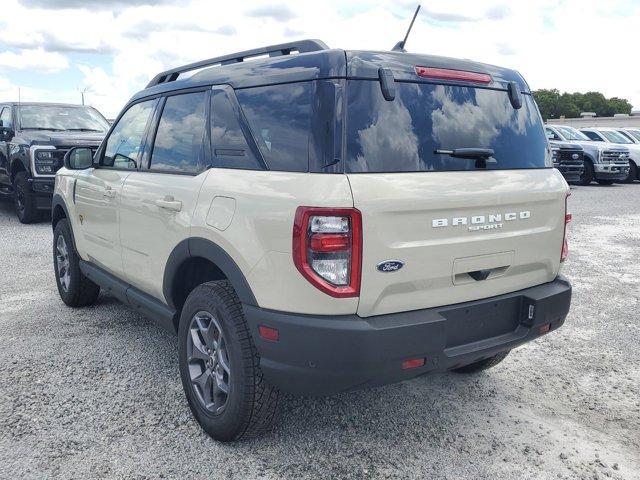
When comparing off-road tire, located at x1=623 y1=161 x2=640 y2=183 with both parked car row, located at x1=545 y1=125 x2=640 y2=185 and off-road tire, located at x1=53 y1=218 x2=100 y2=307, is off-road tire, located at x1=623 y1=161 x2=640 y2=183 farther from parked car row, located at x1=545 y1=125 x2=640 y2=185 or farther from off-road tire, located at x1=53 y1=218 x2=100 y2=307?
off-road tire, located at x1=53 y1=218 x2=100 y2=307

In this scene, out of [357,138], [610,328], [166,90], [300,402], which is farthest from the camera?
[610,328]

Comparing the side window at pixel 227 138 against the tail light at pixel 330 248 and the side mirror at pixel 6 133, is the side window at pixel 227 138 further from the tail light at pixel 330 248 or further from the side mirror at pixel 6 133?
the side mirror at pixel 6 133

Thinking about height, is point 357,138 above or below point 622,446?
above

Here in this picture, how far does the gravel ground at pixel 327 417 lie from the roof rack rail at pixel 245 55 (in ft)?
6.25

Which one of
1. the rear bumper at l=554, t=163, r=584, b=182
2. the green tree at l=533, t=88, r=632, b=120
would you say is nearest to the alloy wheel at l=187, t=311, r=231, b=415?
the rear bumper at l=554, t=163, r=584, b=182

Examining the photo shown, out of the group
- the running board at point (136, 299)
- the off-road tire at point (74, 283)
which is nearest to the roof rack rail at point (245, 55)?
the running board at point (136, 299)

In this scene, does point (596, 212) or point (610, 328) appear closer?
point (610, 328)

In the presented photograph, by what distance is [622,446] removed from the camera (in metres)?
3.13

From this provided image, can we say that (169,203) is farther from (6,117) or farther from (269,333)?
(6,117)

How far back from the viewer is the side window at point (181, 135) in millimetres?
3332

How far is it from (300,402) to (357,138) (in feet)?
5.54

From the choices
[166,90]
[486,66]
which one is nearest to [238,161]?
[166,90]

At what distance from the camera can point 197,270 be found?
3.37 meters

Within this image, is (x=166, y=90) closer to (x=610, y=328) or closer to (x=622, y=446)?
(x=622, y=446)
